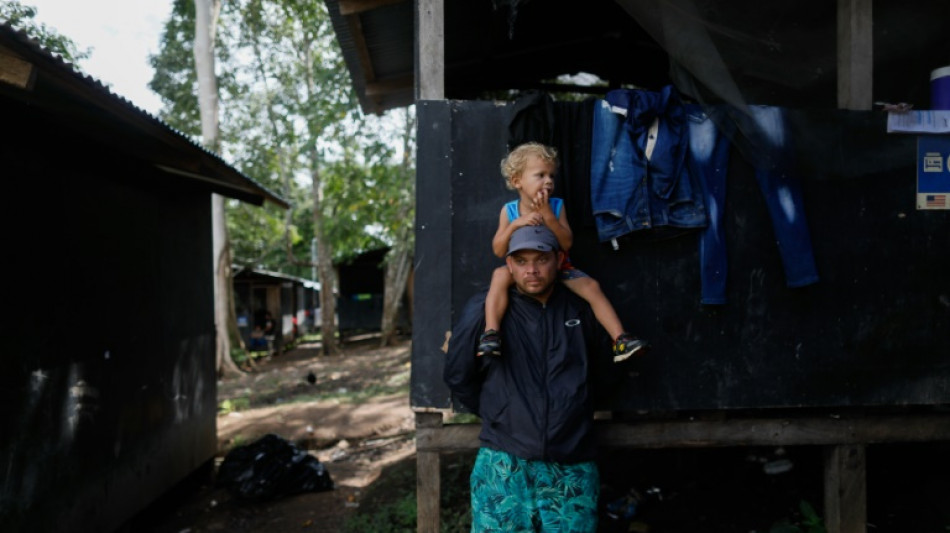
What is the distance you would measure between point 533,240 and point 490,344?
0.51m

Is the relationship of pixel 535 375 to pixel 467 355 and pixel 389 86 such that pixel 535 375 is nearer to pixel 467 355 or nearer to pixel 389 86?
pixel 467 355

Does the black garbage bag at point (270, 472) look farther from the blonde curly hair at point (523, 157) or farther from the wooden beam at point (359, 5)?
the blonde curly hair at point (523, 157)

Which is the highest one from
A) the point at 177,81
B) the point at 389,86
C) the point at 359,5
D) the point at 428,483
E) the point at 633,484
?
the point at 177,81

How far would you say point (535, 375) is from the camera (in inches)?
113

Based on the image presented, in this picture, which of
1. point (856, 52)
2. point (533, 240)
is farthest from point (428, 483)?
point (856, 52)

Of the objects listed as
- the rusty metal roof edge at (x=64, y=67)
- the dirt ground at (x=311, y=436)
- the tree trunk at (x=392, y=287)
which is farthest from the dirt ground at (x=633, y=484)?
the tree trunk at (x=392, y=287)

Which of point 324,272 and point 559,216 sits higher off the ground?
point 324,272

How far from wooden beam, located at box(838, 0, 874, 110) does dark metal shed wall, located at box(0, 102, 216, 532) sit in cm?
517

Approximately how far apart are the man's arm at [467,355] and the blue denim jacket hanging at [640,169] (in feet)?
2.76

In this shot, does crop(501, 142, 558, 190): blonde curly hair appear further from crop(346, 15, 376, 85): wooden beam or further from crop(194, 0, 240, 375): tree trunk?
crop(194, 0, 240, 375): tree trunk

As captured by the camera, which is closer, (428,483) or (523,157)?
(523,157)

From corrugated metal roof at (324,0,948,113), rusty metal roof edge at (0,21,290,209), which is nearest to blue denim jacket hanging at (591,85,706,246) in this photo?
corrugated metal roof at (324,0,948,113)

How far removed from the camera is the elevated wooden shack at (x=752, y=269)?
11.0 feet

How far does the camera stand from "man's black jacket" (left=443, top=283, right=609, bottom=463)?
2.80 meters
